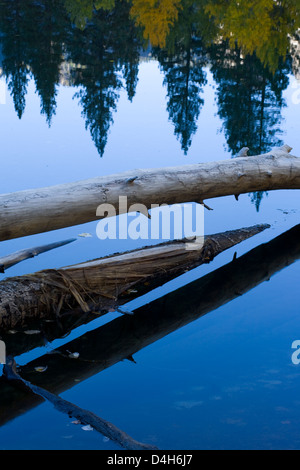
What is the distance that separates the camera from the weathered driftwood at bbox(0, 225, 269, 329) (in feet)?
17.3

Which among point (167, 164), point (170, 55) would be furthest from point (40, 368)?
point (170, 55)

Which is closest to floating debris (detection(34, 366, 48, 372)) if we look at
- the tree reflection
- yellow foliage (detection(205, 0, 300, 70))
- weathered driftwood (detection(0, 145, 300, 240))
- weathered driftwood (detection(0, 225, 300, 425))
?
weathered driftwood (detection(0, 225, 300, 425))

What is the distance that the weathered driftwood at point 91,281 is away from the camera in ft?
17.3

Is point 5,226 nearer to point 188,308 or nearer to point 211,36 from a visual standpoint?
point 188,308

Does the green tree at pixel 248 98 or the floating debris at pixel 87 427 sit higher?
the green tree at pixel 248 98

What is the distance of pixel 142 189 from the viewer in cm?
639

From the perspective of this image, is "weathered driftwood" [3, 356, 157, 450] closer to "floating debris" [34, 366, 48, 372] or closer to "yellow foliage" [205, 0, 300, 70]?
"floating debris" [34, 366, 48, 372]

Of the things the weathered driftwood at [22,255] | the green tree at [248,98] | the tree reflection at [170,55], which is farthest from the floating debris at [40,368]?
the tree reflection at [170,55]

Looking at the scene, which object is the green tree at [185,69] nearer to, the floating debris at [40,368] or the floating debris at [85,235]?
the floating debris at [85,235]

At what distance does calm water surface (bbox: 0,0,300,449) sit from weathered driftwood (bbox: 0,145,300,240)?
0.55 metres

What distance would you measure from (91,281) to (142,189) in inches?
46.0

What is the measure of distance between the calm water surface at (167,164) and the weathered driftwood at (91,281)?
15cm

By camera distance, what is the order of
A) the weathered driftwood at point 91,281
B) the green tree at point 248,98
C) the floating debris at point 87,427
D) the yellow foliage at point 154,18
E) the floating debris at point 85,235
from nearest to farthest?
the floating debris at point 87,427, the weathered driftwood at point 91,281, the floating debris at point 85,235, the green tree at point 248,98, the yellow foliage at point 154,18

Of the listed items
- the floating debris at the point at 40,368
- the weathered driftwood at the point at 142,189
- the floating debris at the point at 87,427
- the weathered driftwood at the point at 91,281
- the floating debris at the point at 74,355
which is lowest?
the floating debris at the point at 87,427
